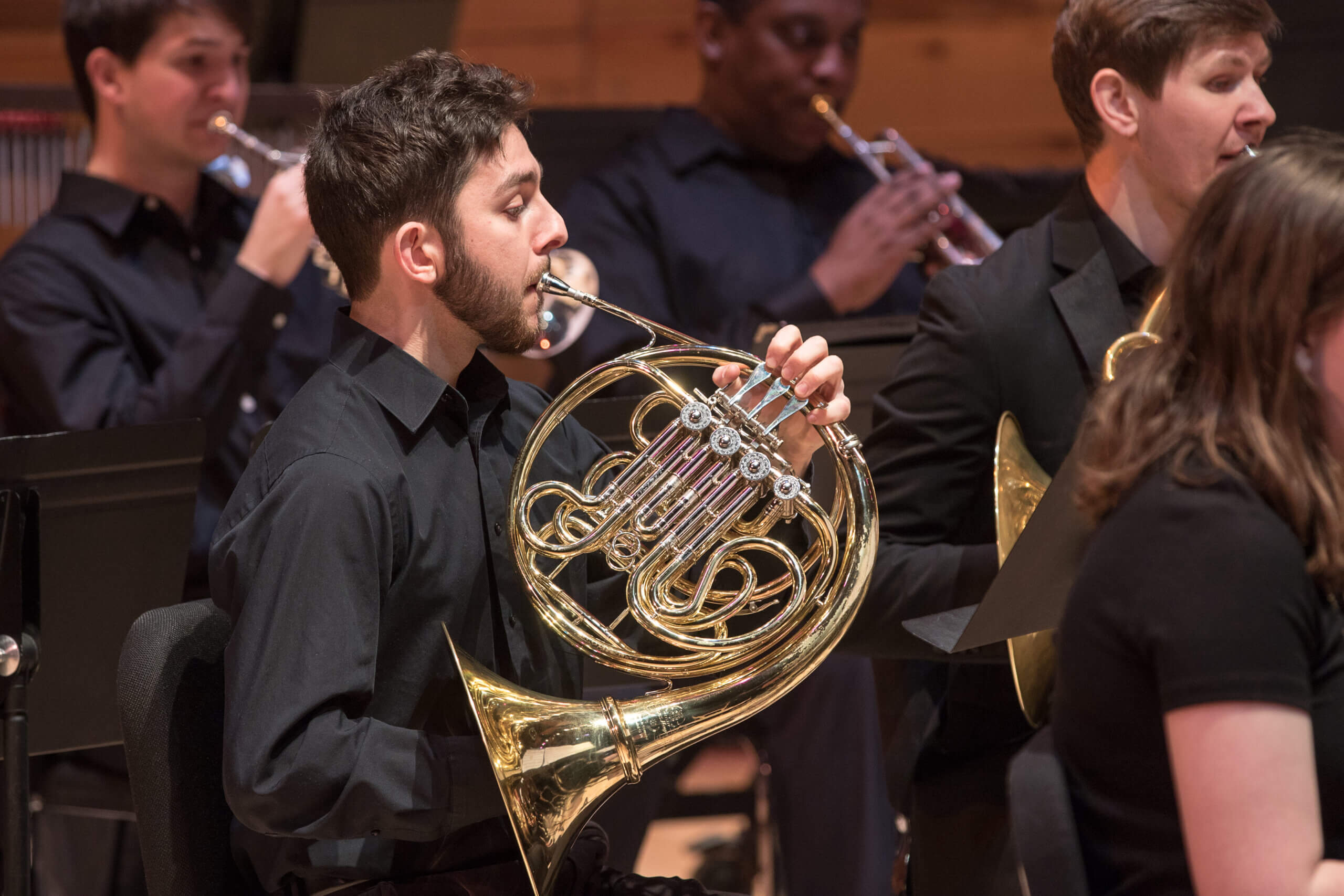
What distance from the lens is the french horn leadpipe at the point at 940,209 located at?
277 cm

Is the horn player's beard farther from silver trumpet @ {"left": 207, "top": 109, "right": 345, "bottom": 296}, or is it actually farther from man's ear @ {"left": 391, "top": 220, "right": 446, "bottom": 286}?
silver trumpet @ {"left": 207, "top": 109, "right": 345, "bottom": 296}

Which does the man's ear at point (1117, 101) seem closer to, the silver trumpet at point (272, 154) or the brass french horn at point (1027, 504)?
the brass french horn at point (1027, 504)

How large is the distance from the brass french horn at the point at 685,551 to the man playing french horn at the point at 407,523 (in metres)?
0.01

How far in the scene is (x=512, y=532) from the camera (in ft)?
4.52

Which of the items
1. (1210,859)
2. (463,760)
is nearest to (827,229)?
(463,760)

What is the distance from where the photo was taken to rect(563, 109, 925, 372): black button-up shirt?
2869 millimetres

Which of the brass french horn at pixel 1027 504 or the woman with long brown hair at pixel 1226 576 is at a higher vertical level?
the woman with long brown hair at pixel 1226 576

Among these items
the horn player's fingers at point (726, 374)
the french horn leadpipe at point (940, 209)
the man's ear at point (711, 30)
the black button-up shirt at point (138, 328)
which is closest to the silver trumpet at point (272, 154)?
the black button-up shirt at point (138, 328)

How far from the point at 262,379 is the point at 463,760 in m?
1.58

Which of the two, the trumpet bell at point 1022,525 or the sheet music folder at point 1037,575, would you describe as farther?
the trumpet bell at point 1022,525

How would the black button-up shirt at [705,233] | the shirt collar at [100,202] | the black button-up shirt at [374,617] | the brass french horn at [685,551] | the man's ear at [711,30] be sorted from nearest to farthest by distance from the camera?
the black button-up shirt at [374,617] → the brass french horn at [685,551] → the shirt collar at [100,202] → the black button-up shirt at [705,233] → the man's ear at [711,30]

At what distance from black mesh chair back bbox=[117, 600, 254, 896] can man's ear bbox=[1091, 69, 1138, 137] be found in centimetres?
120

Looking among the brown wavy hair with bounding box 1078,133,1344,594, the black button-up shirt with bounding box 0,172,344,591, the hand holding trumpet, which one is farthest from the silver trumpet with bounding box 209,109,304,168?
the brown wavy hair with bounding box 1078,133,1344,594

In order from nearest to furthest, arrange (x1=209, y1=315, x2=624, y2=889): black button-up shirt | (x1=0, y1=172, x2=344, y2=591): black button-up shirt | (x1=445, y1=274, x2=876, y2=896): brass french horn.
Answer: (x1=209, y1=315, x2=624, y2=889): black button-up shirt → (x1=445, y1=274, x2=876, y2=896): brass french horn → (x1=0, y1=172, x2=344, y2=591): black button-up shirt
